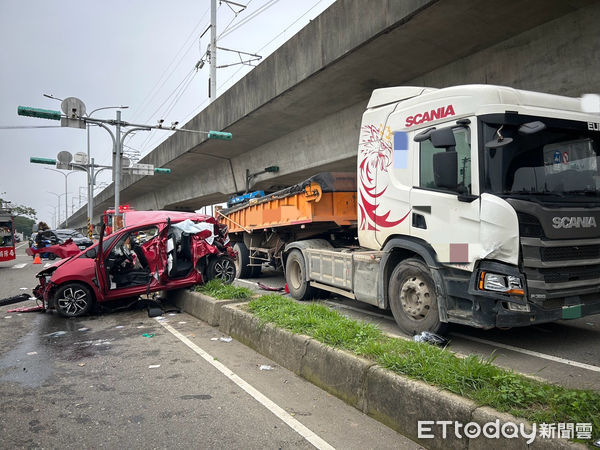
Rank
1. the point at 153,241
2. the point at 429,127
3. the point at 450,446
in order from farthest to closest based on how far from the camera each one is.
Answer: the point at 153,241 → the point at 429,127 → the point at 450,446

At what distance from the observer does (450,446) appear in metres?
2.80

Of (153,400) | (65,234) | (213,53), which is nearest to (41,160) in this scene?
(65,234)

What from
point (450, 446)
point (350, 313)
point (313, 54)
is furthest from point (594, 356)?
point (313, 54)

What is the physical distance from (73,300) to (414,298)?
6004mm

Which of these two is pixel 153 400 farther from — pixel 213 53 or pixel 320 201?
pixel 213 53

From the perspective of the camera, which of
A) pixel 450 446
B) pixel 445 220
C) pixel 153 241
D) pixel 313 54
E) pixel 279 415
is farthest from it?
pixel 313 54

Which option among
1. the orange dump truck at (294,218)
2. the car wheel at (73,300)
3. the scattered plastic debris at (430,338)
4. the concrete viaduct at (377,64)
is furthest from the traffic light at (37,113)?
the scattered plastic debris at (430,338)

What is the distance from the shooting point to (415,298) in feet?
17.7

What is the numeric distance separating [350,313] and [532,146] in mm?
3929

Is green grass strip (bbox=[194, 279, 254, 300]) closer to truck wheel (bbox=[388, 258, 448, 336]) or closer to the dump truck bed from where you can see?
the dump truck bed

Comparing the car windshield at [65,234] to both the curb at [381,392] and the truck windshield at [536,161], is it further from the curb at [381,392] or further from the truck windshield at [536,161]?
the truck windshield at [536,161]

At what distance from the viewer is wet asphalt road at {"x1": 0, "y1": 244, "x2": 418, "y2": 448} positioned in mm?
3156

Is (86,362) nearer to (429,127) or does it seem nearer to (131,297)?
(131,297)

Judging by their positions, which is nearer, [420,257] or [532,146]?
[532,146]
